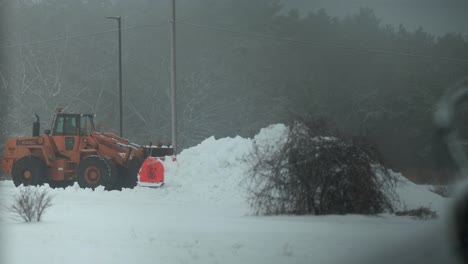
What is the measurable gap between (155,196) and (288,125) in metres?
5.99

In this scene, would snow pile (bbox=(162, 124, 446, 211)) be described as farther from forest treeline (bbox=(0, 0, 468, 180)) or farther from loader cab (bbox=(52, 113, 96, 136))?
forest treeline (bbox=(0, 0, 468, 180))

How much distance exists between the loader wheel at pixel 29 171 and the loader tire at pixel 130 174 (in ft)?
6.38

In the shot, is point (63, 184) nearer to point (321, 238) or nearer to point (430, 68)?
point (430, 68)

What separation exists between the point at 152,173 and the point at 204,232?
8825 millimetres

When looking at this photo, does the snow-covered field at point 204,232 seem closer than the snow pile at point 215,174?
Yes

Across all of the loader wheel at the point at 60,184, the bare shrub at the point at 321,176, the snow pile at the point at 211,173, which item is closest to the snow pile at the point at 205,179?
the snow pile at the point at 211,173

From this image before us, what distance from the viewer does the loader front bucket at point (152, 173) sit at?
1720 cm

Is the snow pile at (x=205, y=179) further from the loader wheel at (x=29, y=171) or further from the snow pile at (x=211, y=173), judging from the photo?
the loader wheel at (x=29, y=171)

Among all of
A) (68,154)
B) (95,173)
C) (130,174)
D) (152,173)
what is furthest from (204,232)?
(68,154)

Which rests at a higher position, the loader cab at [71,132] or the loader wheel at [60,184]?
the loader cab at [71,132]

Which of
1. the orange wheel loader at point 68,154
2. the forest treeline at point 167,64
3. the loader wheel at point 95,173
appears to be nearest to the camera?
the loader wheel at point 95,173

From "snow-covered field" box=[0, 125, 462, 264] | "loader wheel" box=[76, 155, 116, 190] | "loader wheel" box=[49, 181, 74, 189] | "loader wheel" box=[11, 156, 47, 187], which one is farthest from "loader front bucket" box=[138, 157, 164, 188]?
"loader wheel" box=[11, 156, 47, 187]

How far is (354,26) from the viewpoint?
17.8 metres

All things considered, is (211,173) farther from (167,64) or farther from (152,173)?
(167,64)
